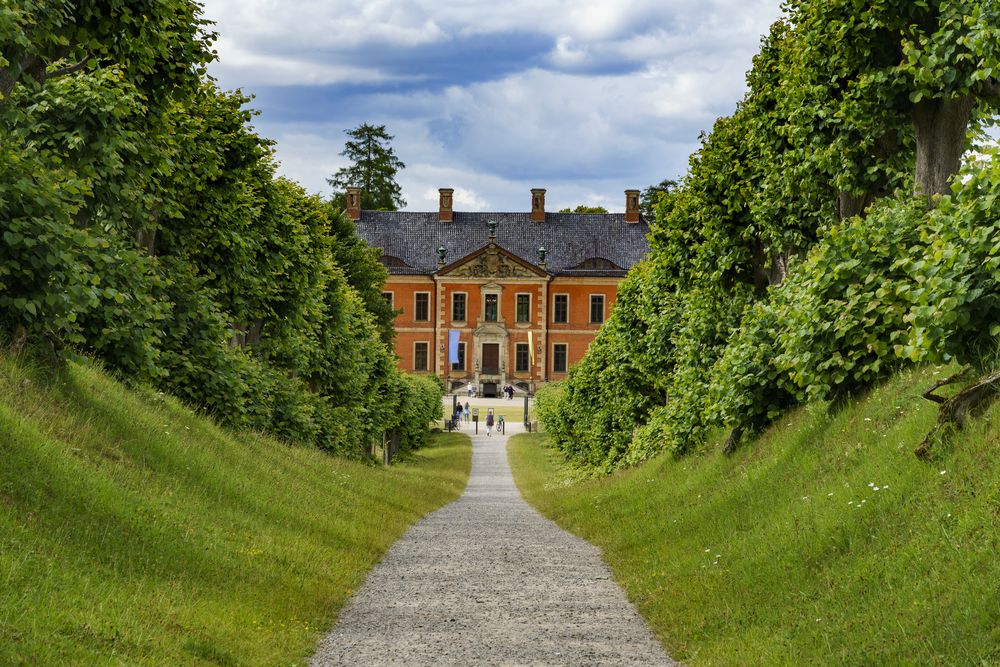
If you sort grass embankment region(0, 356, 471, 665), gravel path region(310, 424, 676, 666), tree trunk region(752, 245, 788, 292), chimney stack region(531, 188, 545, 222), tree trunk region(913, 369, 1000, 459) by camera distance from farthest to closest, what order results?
chimney stack region(531, 188, 545, 222)
tree trunk region(752, 245, 788, 292)
tree trunk region(913, 369, 1000, 459)
gravel path region(310, 424, 676, 666)
grass embankment region(0, 356, 471, 665)

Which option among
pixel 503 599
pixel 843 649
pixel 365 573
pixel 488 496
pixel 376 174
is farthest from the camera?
pixel 376 174

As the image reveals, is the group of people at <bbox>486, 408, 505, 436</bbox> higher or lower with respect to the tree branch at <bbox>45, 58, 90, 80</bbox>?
lower

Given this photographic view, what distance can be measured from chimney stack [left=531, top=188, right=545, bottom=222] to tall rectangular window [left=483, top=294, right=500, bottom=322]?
24.2ft

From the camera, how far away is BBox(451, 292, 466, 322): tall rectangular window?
85.9 meters

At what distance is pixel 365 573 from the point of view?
11.1m

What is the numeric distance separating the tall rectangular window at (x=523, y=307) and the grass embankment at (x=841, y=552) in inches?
2846

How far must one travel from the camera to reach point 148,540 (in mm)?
8523

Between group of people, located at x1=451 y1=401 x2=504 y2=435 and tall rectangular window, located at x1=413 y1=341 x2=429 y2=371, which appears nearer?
group of people, located at x1=451 y1=401 x2=504 y2=435

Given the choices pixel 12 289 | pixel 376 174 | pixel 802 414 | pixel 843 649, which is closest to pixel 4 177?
pixel 12 289

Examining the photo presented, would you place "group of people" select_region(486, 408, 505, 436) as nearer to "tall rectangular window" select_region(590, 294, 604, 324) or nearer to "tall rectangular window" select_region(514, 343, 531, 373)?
"tall rectangular window" select_region(514, 343, 531, 373)

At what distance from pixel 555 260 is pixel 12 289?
252ft

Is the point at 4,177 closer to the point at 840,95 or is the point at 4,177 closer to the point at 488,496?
the point at 840,95

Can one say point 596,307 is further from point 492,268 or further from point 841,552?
point 841,552

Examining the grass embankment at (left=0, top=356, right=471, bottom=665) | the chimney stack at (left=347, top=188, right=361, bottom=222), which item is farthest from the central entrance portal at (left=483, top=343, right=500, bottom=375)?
the grass embankment at (left=0, top=356, right=471, bottom=665)
